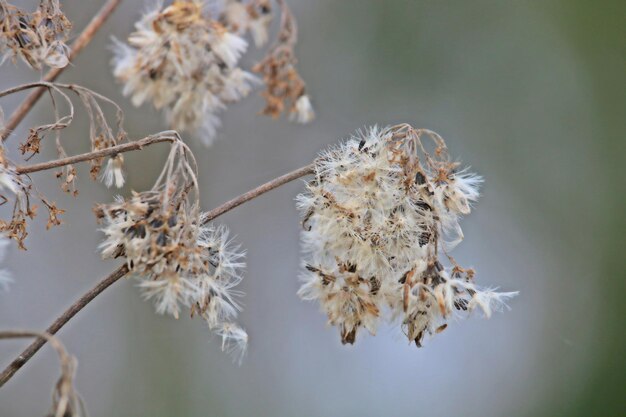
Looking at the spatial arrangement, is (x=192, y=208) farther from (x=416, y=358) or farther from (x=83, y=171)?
(x=416, y=358)

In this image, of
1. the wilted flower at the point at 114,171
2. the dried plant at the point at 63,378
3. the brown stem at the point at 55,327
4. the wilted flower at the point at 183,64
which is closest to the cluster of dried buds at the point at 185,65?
the wilted flower at the point at 183,64

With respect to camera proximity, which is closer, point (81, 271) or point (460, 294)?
point (460, 294)

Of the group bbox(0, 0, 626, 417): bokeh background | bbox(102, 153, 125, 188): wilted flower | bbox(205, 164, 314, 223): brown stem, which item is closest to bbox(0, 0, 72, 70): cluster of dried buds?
bbox(102, 153, 125, 188): wilted flower

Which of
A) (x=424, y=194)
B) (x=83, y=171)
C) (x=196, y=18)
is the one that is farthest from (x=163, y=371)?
(x=424, y=194)

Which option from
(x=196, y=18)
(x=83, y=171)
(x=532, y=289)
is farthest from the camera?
(x=532, y=289)

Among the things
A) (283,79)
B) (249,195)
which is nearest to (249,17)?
(283,79)

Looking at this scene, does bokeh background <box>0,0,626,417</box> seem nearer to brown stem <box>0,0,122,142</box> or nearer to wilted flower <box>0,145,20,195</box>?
brown stem <box>0,0,122,142</box>
